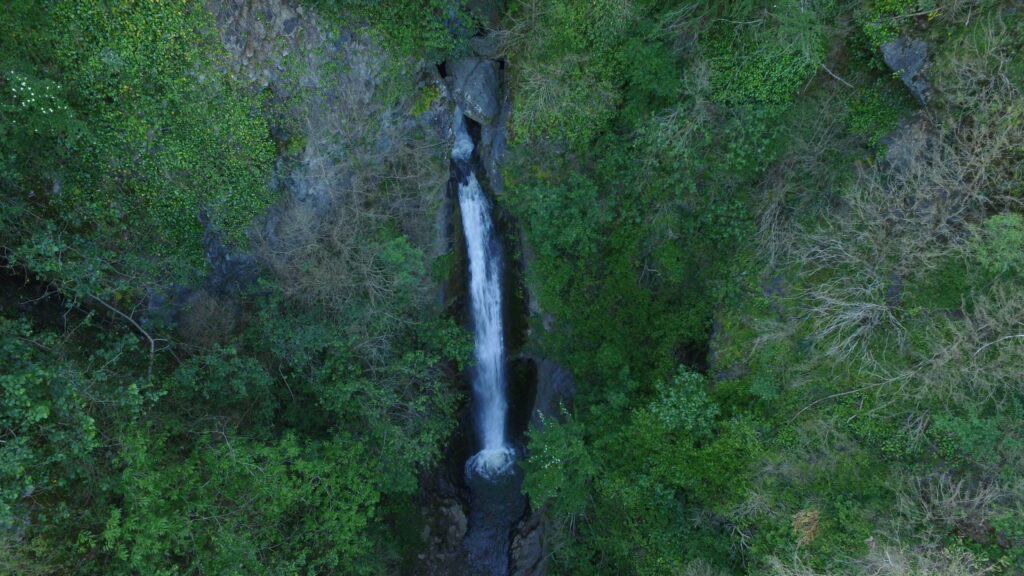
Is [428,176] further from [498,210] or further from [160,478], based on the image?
[160,478]

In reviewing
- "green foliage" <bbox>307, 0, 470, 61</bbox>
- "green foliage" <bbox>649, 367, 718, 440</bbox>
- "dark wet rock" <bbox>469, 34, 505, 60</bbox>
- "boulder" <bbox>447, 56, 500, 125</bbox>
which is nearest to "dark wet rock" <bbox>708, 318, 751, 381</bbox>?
"green foliage" <bbox>649, 367, 718, 440</bbox>

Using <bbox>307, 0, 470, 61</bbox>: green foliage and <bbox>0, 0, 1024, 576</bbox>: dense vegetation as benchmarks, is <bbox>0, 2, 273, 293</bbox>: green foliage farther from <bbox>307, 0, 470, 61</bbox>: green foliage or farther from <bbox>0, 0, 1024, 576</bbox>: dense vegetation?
<bbox>307, 0, 470, 61</bbox>: green foliage

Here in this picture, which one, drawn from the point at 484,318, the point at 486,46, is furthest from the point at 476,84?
the point at 484,318

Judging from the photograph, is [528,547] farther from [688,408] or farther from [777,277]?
[777,277]

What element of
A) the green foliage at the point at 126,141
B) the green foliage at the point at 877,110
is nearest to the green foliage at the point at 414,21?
the green foliage at the point at 126,141

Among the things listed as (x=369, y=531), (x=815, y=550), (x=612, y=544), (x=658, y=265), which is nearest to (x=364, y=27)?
(x=658, y=265)
